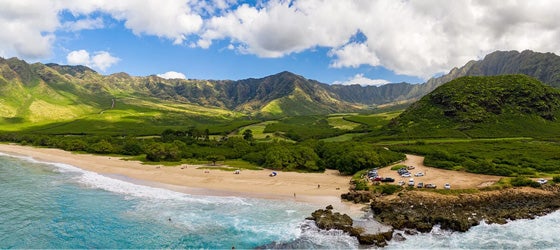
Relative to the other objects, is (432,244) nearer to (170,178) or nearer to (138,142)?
(170,178)

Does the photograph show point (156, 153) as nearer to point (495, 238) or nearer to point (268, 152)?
point (268, 152)

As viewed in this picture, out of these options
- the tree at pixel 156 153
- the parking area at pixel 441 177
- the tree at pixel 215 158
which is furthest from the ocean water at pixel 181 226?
the tree at pixel 156 153

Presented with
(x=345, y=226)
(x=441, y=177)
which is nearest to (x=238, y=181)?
(x=345, y=226)

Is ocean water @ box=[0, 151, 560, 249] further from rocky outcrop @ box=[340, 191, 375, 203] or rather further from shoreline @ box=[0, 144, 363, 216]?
rocky outcrop @ box=[340, 191, 375, 203]

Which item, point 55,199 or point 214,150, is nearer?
point 55,199

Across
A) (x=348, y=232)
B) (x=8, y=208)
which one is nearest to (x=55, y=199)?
(x=8, y=208)

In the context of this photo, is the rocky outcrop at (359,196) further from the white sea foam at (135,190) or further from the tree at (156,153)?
the tree at (156,153)
